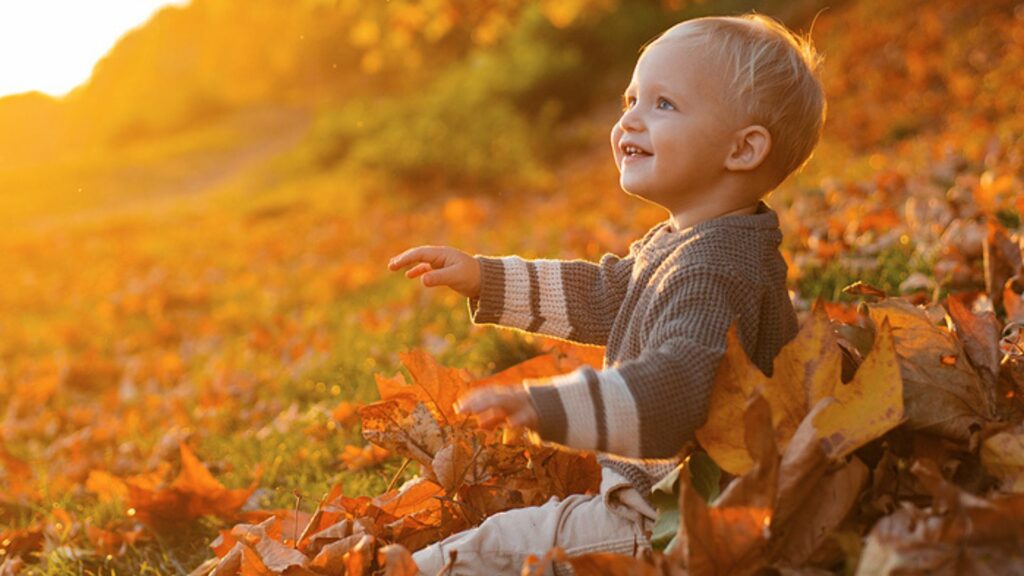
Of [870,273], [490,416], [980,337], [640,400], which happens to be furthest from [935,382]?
[870,273]

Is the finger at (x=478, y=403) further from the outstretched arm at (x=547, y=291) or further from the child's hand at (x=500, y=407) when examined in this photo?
the outstretched arm at (x=547, y=291)

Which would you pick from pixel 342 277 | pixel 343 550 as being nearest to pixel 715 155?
pixel 343 550

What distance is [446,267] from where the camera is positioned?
2117 mm

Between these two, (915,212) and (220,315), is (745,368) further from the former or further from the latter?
(220,315)

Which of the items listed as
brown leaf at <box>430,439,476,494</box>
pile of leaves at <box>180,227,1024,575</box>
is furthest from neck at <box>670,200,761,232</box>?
brown leaf at <box>430,439,476,494</box>

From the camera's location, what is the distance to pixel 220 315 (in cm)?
660

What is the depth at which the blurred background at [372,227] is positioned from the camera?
10.6 ft

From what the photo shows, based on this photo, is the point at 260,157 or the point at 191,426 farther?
the point at 260,157

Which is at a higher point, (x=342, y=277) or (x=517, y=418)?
(x=517, y=418)

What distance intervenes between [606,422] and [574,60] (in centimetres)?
1172

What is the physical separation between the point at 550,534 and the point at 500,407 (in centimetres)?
42

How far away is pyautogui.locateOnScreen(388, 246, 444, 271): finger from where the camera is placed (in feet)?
6.78

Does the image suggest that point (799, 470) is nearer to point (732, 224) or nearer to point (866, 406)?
point (866, 406)

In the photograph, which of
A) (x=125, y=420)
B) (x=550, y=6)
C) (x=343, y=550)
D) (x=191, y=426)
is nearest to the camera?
(x=343, y=550)
